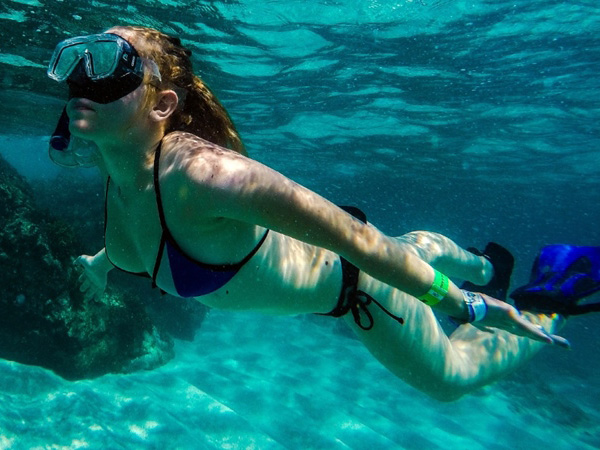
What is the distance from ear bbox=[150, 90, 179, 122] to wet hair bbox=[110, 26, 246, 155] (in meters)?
0.06

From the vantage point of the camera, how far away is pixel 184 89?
9.50ft

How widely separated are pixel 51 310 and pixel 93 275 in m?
4.03

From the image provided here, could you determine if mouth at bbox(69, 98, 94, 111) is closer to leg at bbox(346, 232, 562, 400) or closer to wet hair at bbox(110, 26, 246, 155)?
wet hair at bbox(110, 26, 246, 155)

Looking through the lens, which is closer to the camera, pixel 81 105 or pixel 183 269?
pixel 81 105

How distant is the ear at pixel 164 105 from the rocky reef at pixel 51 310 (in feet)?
17.8

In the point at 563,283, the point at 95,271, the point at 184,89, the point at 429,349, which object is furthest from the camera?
the point at 563,283

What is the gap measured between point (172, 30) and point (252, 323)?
404 inches

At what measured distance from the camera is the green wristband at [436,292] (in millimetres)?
2617

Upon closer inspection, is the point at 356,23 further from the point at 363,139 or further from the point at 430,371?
the point at 363,139

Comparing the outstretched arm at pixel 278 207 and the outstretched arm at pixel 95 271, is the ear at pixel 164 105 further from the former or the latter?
the outstretched arm at pixel 95 271

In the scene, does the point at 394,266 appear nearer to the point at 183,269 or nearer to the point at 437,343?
the point at 183,269

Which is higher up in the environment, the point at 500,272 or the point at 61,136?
the point at 61,136

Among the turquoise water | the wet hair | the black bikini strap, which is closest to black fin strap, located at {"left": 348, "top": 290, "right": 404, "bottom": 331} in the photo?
the black bikini strap

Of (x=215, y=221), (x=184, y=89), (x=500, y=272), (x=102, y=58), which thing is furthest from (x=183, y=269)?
(x=500, y=272)
